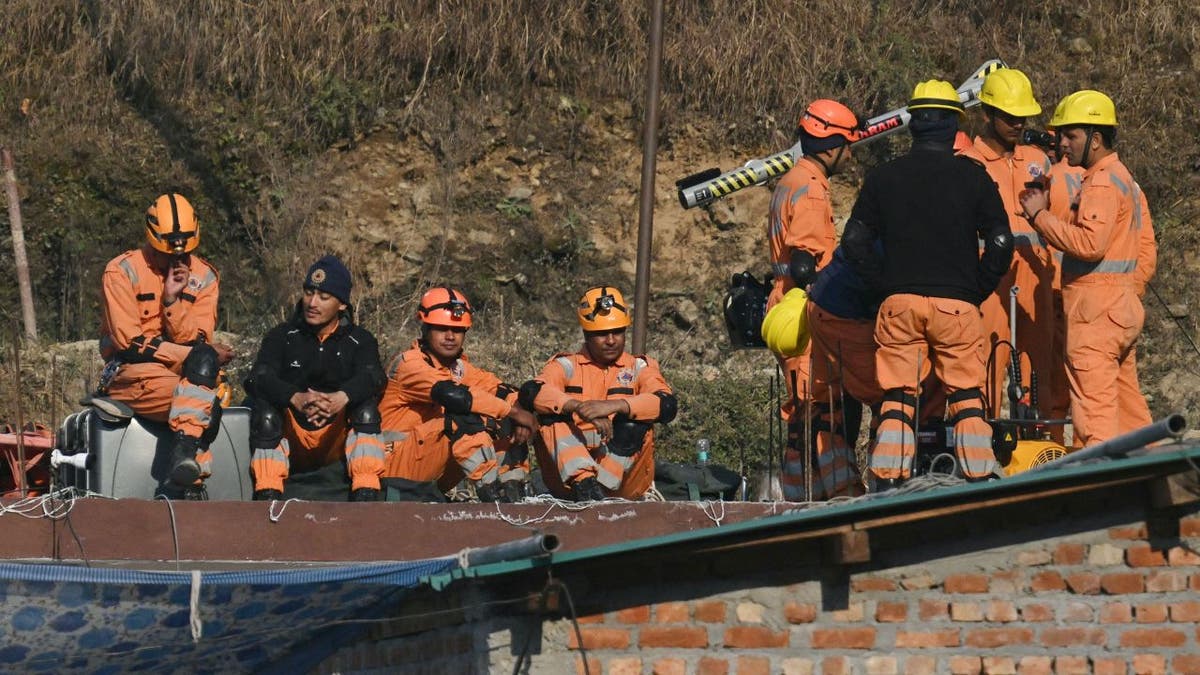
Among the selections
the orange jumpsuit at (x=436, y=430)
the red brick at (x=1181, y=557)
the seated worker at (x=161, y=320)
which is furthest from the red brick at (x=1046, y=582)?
the seated worker at (x=161, y=320)

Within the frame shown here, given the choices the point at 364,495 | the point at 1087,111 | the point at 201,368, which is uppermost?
the point at 1087,111

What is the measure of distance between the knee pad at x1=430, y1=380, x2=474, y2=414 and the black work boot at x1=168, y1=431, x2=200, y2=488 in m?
1.41

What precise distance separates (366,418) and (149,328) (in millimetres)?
1566

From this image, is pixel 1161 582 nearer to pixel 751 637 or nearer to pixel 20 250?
pixel 751 637

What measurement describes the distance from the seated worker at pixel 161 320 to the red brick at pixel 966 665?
4.89 meters

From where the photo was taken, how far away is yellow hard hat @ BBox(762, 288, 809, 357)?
11633 millimetres

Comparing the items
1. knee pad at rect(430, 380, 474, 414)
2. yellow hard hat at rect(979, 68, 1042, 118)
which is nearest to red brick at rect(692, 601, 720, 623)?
knee pad at rect(430, 380, 474, 414)

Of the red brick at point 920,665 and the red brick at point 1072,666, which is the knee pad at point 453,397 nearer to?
the red brick at point 920,665

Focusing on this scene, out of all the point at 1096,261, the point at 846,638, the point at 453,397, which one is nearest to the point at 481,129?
the point at 453,397

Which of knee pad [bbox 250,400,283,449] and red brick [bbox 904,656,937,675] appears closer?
red brick [bbox 904,656,937,675]

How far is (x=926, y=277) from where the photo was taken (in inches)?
413

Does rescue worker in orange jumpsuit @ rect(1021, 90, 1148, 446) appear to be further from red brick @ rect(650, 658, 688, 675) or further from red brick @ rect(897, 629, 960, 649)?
red brick @ rect(650, 658, 688, 675)

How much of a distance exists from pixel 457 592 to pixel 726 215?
1097 cm

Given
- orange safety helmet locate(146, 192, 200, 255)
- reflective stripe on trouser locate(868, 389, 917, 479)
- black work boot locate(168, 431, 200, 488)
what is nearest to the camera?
reflective stripe on trouser locate(868, 389, 917, 479)
